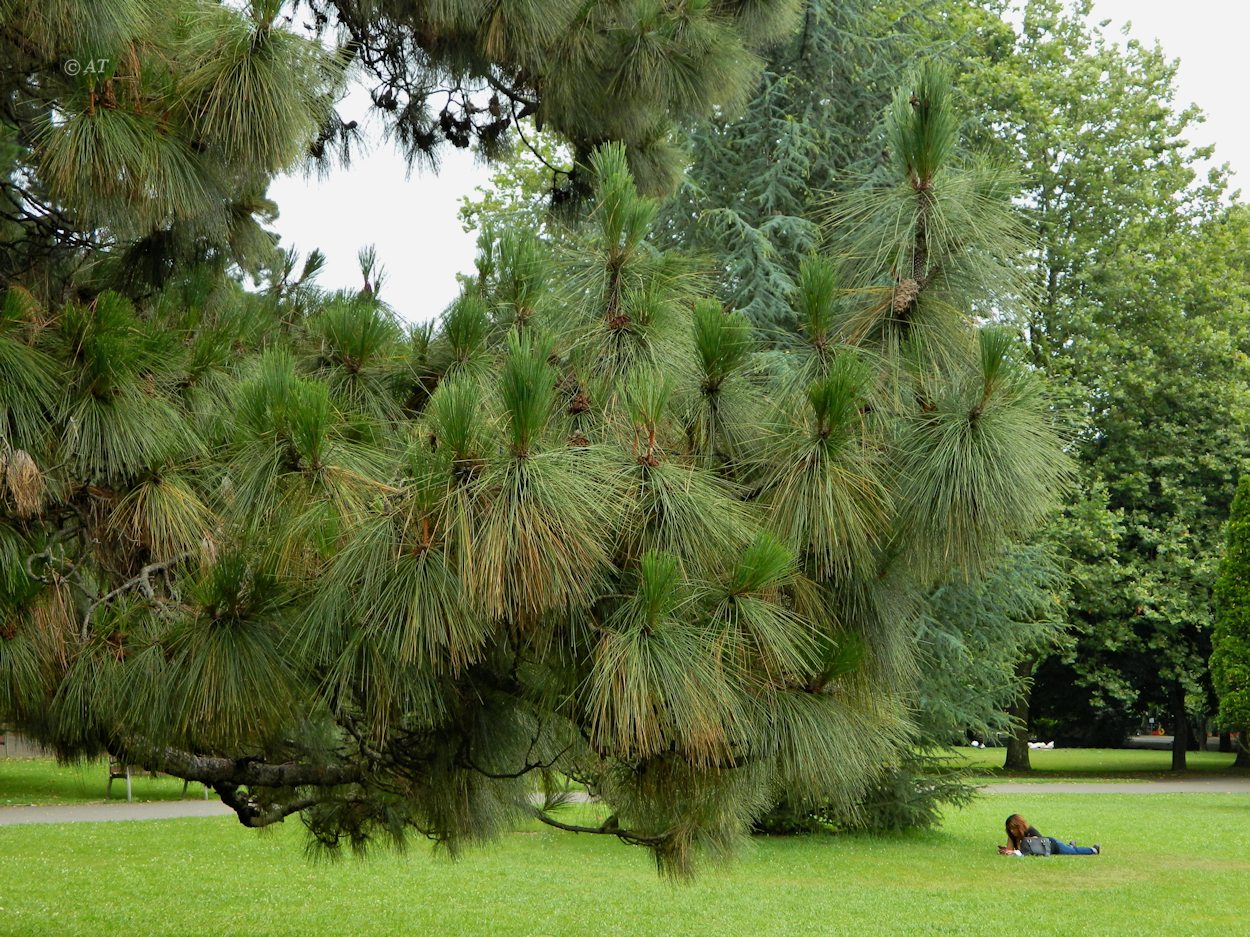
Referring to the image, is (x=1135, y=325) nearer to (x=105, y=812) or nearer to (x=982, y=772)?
(x=982, y=772)

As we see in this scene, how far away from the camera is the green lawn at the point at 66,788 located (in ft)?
58.9

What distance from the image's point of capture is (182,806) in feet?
58.6

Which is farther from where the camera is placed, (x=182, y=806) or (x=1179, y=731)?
(x=1179, y=731)

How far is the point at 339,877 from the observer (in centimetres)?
1185

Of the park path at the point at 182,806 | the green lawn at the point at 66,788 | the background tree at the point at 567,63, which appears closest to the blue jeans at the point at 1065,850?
the park path at the point at 182,806

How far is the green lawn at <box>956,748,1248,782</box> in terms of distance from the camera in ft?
84.9

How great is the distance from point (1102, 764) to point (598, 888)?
22.4 metres

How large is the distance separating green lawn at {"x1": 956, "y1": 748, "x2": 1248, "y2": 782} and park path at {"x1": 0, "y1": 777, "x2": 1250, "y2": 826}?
3.25 feet

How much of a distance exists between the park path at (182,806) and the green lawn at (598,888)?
108 cm

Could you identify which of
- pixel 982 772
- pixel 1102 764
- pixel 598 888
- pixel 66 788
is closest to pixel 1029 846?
pixel 982 772

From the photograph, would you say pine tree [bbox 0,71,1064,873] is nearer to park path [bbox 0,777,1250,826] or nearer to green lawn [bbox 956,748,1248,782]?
park path [bbox 0,777,1250,826]

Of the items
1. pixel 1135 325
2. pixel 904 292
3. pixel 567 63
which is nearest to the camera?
pixel 904 292

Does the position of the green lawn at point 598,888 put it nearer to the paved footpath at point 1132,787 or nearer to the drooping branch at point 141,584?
the drooping branch at point 141,584

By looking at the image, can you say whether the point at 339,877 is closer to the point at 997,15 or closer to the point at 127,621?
the point at 127,621
